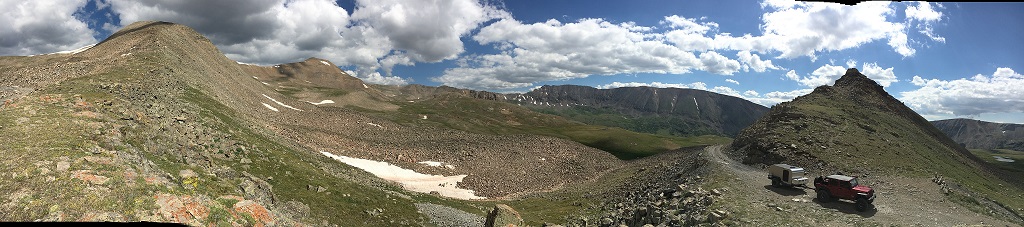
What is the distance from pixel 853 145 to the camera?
183 feet

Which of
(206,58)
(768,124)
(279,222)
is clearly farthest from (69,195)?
(206,58)

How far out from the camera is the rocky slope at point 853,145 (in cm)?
4806

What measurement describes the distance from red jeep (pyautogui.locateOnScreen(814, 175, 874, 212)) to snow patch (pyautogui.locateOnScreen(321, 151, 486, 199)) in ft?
128

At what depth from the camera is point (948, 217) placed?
29.3 metres

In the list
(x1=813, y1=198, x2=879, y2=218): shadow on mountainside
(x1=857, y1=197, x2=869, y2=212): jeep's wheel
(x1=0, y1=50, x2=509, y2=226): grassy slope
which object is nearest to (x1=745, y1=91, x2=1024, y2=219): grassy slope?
(x1=813, y1=198, x2=879, y2=218): shadow on mountainside

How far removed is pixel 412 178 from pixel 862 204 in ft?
168

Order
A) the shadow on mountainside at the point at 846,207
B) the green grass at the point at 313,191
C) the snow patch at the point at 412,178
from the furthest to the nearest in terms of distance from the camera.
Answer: the snow patch at the point at 412,178
the green grass at the point at 313,191
the shadow on mountainside at the point at 846,207

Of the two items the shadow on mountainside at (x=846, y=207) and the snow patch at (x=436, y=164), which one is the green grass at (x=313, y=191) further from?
the shadow on mountainside at (x=846, y=207)

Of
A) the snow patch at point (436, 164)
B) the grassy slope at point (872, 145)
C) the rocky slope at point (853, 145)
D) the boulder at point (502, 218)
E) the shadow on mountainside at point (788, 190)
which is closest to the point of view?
→ the boulder at point (502, 218)

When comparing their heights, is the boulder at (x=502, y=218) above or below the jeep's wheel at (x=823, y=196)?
below

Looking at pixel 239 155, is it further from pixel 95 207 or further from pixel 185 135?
pixel 95 207

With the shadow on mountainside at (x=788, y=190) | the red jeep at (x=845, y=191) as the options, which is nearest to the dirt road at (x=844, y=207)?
the shadow on mountainside at (x=788, y=190)

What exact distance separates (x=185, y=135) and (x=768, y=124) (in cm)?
7545

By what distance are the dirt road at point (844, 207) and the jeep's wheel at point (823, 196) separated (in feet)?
1.22
